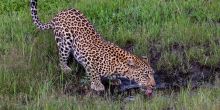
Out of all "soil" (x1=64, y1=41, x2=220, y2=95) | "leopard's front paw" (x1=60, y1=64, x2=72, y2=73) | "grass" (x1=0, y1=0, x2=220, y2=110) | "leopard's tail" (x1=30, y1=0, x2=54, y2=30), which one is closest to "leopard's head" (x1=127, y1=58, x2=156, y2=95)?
"grass" (x1=0, y1=0, x2=220, y2=110)

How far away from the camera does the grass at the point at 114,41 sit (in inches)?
332

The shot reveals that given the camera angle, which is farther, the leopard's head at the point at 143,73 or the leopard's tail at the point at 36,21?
the leopard's tail at the point at 36,21

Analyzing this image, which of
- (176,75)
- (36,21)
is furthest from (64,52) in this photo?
(176,75)

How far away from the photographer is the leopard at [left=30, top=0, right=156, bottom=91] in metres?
9.70

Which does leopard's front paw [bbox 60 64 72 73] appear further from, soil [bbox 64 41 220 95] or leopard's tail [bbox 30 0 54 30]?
leopard's tail [bbox 30 0 54 30]

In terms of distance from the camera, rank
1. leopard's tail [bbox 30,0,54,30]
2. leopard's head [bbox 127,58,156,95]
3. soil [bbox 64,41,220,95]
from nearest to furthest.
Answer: leopard's head [bbox 127,58,156,95] → soil [bbox 64,41,220,95] → leopard's tail [bbox 30,0,54,30]

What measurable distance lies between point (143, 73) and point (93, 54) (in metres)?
0.95

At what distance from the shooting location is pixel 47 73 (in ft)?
32.4

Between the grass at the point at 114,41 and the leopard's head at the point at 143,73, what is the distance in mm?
207

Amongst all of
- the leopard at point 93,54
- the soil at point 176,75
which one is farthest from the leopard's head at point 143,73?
the soil at point 176,75

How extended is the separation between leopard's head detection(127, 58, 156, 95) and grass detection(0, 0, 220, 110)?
0.21 meters

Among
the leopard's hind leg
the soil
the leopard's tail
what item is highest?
the leopard's tail

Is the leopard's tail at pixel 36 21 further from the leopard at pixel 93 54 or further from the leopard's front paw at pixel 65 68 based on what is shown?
the leopard's front paw at pixel 65 68

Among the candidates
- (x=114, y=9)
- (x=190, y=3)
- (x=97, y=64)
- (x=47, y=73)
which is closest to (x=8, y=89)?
(x=47, y=73)
